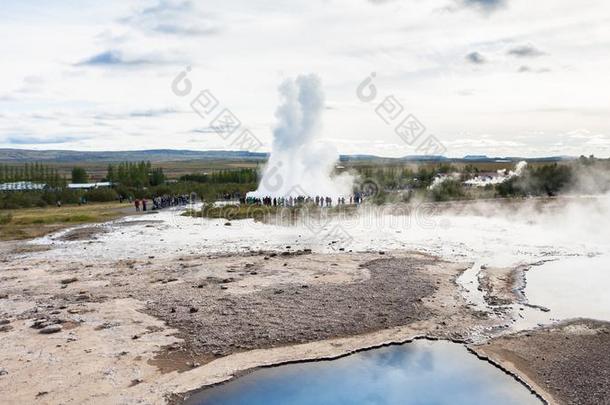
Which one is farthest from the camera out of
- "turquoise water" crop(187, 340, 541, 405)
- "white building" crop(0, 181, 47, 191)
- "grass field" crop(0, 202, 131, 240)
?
"white building" crop(0, 181, 47, 191)

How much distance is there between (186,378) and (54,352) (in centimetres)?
338

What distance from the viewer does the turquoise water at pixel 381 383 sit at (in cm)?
1078

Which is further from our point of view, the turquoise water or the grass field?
the grass field

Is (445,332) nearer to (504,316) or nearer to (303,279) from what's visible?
(504,316)

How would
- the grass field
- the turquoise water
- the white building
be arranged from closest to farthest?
the turquoise water < the grass field < the white building

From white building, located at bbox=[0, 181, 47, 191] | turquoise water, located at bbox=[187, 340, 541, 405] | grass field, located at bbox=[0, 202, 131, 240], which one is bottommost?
turquoise water, located at bbox=[187, 340, 541, 405]

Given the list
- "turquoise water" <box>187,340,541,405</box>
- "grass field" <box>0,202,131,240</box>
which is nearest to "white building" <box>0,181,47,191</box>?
"grass field" <box>0,202,131,240</box>

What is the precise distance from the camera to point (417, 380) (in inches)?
458

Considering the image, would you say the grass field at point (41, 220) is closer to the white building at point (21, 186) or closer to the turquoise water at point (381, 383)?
the white building at point (21, 186)

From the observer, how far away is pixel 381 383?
11500 mm

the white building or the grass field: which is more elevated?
the white building

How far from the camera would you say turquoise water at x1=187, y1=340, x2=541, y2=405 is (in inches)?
424

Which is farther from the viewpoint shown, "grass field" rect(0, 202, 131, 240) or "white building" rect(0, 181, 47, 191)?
"white building" rect(0, 181, 47, 191)

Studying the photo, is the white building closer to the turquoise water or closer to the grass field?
the grass field
